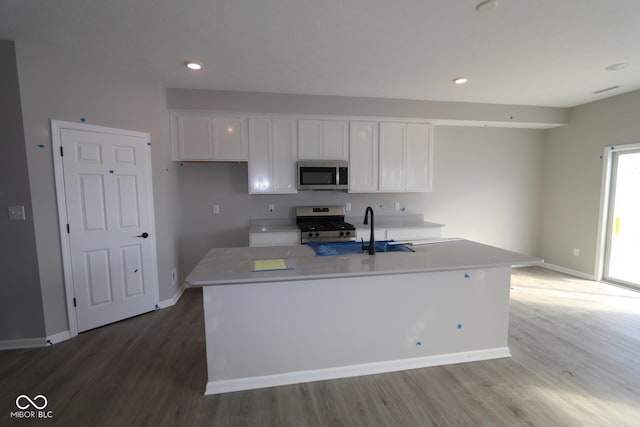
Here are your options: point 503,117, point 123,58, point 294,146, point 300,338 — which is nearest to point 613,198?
point 503,117

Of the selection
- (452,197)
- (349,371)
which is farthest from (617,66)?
(349,371)

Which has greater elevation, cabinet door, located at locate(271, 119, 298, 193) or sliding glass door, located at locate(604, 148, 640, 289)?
cabinet door, located at locate(271, 119, 298, 193)

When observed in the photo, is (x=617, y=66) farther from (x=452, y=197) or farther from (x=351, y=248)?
(x=351, y=248)

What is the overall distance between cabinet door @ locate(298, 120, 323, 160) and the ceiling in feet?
1.85

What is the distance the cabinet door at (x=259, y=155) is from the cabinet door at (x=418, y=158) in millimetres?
2027

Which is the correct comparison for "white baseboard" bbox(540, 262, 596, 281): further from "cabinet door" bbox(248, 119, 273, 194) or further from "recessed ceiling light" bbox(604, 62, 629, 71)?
"cabinet door" bbox(248, 119, 273, 194)

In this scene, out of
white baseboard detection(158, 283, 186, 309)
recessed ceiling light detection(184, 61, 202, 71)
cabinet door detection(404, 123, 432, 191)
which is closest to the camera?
recessed ceiling light detection(184, 61, 202, 71)

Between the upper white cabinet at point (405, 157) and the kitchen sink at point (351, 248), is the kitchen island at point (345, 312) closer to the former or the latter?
the kitchen sink at point (351, 248)

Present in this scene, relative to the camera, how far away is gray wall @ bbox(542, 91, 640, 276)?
409 centimetres

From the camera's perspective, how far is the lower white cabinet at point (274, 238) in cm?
382

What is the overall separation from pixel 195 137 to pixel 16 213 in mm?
1885

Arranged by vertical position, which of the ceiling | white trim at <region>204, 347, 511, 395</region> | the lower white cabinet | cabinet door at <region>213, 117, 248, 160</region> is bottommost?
white trim at <region>204, 347, 511, 395</region>

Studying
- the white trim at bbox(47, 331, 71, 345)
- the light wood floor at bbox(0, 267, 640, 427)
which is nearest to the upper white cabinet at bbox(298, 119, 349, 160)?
the light wood floor at bbox(0, 267, 640, 427)

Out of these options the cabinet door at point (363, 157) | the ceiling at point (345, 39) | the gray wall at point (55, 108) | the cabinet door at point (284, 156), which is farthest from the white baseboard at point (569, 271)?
the gray wall at point (55, 108)
